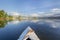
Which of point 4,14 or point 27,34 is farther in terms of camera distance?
point 4,14

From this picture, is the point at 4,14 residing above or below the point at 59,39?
above

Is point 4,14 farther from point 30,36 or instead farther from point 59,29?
point 30,36

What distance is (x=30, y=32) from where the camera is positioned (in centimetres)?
65

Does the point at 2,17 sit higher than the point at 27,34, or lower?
higher

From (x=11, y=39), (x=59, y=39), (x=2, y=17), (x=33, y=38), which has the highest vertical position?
(x=2, y=17)

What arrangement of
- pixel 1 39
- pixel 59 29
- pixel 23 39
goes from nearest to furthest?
pixel 23 39 → pixel 1 39 → pixel 59 29

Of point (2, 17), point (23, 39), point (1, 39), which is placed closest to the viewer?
point (23, 39)

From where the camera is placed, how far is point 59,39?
6.57 metres

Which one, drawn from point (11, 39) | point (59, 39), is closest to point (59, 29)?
point (59, 39)

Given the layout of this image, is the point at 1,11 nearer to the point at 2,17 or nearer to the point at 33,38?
the point at 2,17

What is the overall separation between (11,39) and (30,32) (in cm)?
599

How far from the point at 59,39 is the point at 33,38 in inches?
242

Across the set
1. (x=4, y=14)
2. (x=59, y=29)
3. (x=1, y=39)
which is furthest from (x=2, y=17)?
(x=1, y=39)

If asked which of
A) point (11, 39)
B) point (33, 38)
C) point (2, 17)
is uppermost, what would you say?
point (2, 17)
